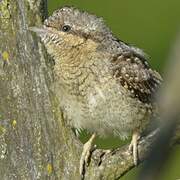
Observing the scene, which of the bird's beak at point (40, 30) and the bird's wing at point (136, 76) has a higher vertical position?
the bird's beak at point (40, 30)

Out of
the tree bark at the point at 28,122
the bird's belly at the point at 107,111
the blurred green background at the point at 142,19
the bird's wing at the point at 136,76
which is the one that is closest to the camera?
the tree bark at the point at 28,122

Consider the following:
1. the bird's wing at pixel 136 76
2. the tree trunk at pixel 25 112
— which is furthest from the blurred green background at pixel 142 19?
the tree trunk at pixel 25 112

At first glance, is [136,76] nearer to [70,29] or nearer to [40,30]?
[70,29]

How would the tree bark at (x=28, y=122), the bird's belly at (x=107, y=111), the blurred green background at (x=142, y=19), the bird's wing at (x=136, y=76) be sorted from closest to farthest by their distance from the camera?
1. the tree bark at (x=28, y=122)
2. the bird's belly at (x=107, y=111)
3. the bird's wing at (x=136, y=76)
4. the blurred green background at (x=142, y=19)

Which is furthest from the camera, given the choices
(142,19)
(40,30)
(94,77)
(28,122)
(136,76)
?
(142,19)

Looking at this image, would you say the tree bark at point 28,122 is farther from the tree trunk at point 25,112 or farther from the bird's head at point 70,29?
the bird's head at point 70,29

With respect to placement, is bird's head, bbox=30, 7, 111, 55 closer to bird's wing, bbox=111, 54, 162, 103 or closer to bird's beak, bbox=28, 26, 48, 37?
bird's beak, bbox=28, 26, 48, 37

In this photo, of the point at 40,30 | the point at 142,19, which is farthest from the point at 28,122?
the point at 142,19
